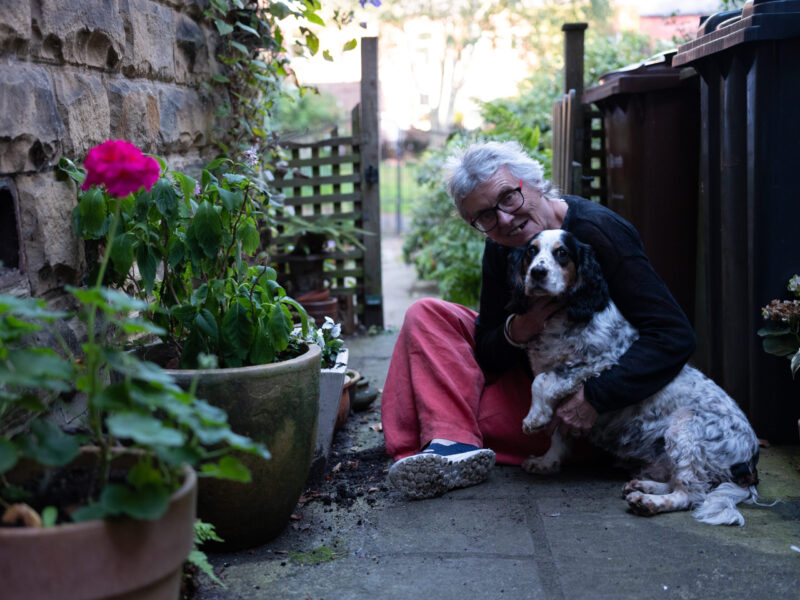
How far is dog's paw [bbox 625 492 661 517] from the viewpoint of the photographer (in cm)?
258

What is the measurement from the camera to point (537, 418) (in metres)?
2.89

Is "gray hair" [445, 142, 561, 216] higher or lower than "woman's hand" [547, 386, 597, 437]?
higher

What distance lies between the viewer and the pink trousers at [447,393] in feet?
10.1

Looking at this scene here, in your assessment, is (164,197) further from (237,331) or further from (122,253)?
(237,331)

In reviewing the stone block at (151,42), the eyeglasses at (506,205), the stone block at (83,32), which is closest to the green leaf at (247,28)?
the stone block at (151,42)

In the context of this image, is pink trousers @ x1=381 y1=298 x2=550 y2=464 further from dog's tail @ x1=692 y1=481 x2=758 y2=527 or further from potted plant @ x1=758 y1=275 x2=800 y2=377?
potted plant @ x1=758 y1=275 x2=800 y2=377

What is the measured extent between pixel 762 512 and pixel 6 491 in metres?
2.26

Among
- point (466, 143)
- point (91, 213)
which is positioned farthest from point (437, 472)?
point (466, 143)

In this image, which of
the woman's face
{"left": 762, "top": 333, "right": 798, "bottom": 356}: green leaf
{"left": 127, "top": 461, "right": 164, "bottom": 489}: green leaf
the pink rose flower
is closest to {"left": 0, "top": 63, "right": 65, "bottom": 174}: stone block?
the pink rose flower

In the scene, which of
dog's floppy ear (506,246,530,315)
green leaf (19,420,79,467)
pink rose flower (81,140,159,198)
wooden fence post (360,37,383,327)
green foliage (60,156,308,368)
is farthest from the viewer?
wooden fence post (360,37,383,327)

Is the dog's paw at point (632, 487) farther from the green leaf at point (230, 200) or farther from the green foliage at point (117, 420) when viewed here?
the green foliage at point (117, 420)

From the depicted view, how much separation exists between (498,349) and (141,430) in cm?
208

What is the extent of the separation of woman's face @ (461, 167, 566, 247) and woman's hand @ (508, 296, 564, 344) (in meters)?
0.24

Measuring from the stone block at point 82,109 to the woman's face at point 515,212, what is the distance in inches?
51.2
